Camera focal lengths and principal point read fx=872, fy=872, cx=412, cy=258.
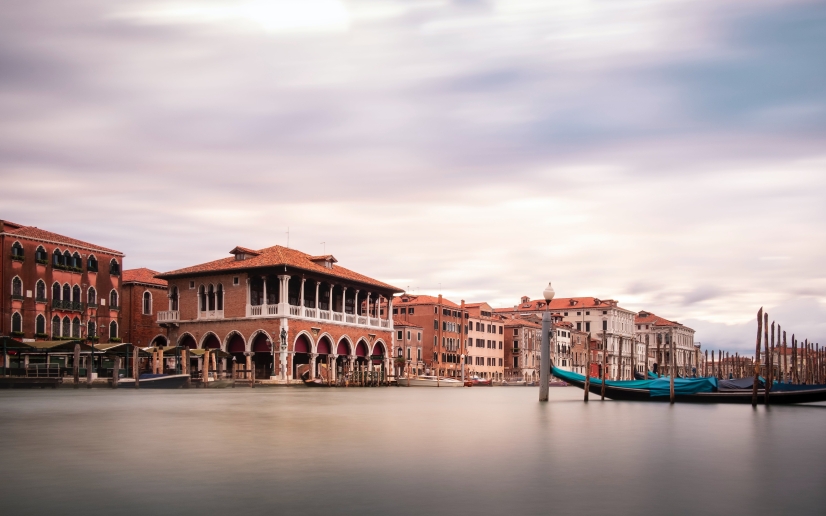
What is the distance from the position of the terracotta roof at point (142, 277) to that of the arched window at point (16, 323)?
12114 mm

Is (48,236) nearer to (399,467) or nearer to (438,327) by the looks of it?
(438,327)

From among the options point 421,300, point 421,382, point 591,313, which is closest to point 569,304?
point 591,313

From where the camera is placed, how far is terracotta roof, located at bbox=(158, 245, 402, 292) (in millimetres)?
49406

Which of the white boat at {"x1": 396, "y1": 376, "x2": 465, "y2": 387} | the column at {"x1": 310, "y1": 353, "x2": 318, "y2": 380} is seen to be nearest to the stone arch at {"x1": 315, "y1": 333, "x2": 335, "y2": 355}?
the column at {"x1": 310, "y1": 353, "x2": 318, "y2": 380}

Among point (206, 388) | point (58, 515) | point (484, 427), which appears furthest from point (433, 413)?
point (206, 388)

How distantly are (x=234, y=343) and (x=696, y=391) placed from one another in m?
28.3

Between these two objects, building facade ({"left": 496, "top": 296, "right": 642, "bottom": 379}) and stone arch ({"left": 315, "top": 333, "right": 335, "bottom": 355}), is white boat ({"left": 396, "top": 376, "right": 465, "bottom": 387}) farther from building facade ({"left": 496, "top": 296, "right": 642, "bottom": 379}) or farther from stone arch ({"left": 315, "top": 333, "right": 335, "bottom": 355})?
building facade ({"left": 496, "top": 296, "right": 642, "bottom": 379})

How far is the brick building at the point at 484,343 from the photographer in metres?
83.8

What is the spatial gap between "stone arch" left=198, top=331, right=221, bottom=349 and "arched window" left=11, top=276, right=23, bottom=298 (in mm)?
10503

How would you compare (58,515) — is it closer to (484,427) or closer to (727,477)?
(727,477)

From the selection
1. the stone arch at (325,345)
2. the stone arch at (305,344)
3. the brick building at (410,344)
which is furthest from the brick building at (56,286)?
the brick building at (410,344)

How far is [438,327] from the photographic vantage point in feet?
254

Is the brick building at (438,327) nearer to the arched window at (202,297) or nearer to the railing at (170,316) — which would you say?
the arched window at (202,297)

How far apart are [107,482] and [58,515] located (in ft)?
5.85
